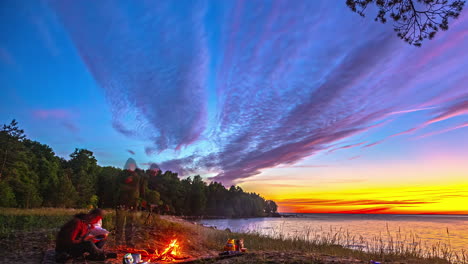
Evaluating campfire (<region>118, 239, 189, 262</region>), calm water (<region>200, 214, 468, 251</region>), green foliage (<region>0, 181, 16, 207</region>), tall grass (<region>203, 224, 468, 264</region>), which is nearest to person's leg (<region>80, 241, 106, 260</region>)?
campfire (<region>118, 239, 189, 262</region>)

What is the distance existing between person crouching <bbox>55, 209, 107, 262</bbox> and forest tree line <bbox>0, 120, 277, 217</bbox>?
16.4 feet

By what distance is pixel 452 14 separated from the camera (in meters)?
6.91

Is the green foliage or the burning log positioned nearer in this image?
the burning log

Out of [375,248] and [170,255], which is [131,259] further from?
[375,248]

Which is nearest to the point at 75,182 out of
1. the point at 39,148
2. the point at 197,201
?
the point at 39,148

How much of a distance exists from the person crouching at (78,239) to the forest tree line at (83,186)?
5.01 m

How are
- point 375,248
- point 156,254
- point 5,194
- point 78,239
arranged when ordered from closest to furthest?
point 78,239
point 156,254
point 375,248
point 5,194

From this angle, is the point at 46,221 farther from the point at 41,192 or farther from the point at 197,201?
the point at 197,201

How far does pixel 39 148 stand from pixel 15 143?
115 ft

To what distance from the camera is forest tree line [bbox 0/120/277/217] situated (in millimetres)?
15228

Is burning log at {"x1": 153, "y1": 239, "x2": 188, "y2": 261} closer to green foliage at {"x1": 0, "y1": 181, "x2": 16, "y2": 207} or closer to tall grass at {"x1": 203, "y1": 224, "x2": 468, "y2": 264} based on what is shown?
tall grass at {"x1": 203, "y1": 224, "x2": 468, "y2": 264}

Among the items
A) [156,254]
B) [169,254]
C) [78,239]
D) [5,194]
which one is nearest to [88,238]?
[78,239]

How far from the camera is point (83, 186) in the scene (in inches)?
2586

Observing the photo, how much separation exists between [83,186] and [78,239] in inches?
2568
